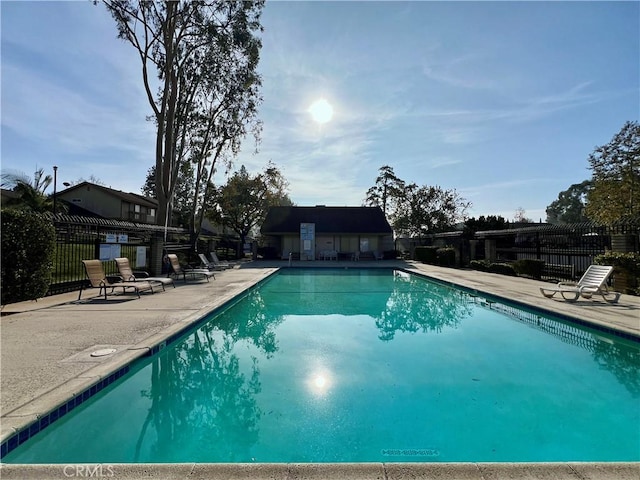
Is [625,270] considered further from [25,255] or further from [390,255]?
[390,255]

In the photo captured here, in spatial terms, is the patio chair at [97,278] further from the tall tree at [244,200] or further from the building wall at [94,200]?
the building wall at [94,200]

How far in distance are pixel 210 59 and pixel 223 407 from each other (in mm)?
19651

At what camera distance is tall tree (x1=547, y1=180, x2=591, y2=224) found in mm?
Answer: 60344

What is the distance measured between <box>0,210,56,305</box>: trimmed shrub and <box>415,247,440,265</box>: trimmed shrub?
2105cm

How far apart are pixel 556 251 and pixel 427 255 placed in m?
10.1

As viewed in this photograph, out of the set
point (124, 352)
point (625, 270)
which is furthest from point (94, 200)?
point (625, 270)

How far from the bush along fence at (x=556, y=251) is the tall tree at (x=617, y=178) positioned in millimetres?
6418

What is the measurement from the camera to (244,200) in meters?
30.3

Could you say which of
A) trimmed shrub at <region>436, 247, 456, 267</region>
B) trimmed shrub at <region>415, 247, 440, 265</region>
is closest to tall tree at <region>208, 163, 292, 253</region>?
trimmed shrub at <region>415, 247, 440, 265</region>

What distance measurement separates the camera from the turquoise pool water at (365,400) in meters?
3.14

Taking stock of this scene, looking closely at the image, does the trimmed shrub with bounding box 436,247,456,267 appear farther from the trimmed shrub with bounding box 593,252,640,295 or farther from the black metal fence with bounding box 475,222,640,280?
the trimmed shrub with bounding box 593,252,640,295

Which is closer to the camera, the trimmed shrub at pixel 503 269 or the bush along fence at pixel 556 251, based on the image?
the bush along fence at pixel 556 251

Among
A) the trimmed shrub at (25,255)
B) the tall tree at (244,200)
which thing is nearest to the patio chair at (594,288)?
the trimmed shrub at (25,255)

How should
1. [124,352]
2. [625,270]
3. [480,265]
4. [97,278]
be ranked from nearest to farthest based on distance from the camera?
[124,352] → [97,278] → [625,270] → [480,265]
